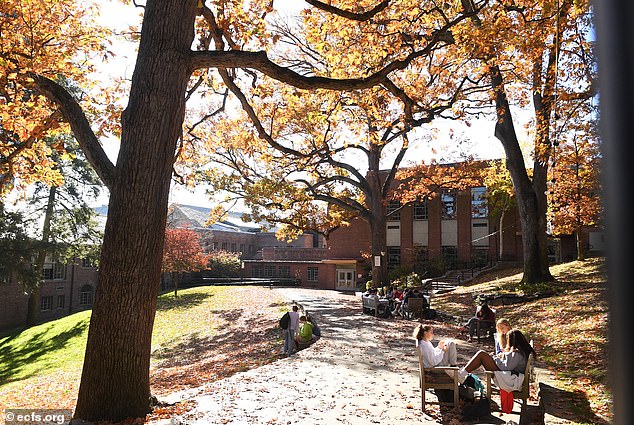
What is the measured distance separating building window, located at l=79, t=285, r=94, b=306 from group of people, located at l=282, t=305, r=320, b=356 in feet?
114

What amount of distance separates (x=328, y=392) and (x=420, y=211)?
37719mm

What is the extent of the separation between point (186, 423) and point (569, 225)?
872 inches

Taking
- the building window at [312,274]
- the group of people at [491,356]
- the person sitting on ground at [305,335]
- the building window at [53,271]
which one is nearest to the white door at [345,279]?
the building window at [312,274]

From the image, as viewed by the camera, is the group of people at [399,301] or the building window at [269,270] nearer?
the group of people at [399,301]

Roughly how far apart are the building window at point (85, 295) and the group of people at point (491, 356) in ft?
140

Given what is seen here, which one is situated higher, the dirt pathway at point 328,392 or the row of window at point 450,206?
→ the row of window at point 450,206

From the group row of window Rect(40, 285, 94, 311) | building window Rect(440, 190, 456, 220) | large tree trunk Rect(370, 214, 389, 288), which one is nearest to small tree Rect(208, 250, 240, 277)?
row of window Rect(40, 285, 94, 311)

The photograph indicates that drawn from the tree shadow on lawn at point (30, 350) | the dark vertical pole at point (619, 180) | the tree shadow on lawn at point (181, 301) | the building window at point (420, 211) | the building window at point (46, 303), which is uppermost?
the building window at point (420, 211)

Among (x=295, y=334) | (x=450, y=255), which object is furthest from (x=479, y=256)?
(x=295, y=334)

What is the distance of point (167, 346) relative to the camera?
2252 cm

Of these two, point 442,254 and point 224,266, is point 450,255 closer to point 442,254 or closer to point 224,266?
point 442,254

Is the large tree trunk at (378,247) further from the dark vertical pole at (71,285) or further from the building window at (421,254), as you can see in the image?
the dark vertical pole at (71,285)

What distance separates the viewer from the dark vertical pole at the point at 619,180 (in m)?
0.62

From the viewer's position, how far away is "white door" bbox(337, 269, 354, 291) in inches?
1875
